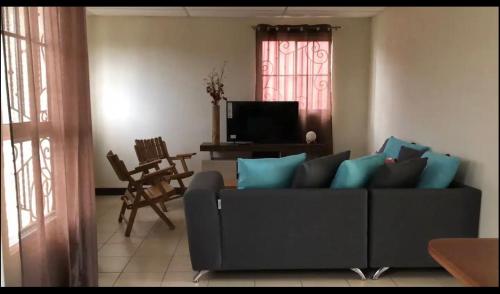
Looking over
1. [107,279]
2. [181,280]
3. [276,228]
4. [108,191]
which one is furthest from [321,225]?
[108,191]

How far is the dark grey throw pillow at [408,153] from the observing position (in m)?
3.18

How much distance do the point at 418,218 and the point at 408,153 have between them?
0.86 meters

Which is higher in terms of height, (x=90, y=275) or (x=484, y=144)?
(x=484, y=144)

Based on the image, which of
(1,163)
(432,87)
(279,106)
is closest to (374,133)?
(279,106)

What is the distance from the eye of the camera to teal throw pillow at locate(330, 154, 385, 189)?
2.57 meters

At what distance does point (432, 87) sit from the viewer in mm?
3076

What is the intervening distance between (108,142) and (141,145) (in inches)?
38.5

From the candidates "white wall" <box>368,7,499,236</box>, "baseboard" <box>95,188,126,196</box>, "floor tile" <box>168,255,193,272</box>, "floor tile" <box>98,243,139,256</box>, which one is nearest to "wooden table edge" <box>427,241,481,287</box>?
"white wall" <box>368,7,499,236</box>

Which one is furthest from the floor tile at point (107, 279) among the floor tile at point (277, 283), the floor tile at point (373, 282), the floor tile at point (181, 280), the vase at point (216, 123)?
the vase at point (216, 123)

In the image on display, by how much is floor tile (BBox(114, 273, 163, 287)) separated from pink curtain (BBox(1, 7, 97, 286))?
0.41 meters

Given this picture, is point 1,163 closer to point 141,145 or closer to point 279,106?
point 141,145

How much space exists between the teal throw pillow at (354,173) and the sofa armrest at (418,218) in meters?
0.11

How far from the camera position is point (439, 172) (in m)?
2.66

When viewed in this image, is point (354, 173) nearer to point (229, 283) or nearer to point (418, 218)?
point (418, 218)
